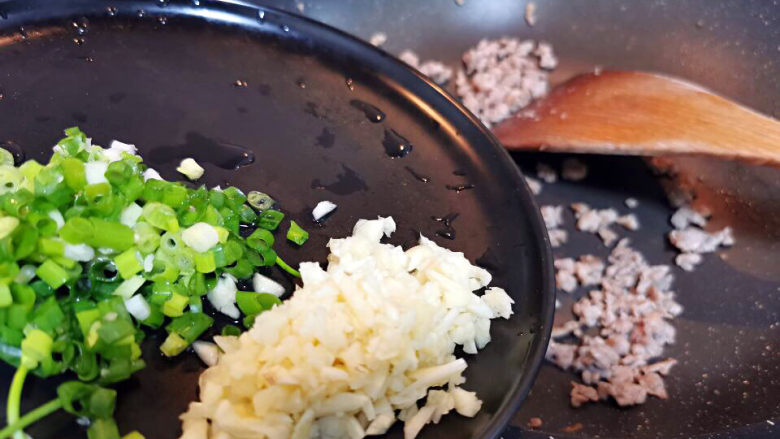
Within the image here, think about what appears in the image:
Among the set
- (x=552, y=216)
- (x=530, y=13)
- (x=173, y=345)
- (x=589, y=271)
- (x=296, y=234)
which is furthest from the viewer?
(x=530, y=13)

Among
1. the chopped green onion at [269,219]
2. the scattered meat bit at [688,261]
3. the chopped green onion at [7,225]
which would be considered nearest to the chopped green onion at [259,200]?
the chopped green onion at [269,219]

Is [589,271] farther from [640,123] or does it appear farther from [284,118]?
[284,118]

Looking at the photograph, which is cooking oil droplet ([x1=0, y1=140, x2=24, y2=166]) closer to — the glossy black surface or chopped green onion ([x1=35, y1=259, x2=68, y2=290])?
chopped green onion ([x1=35, y1=259, x2=68, y2=290])

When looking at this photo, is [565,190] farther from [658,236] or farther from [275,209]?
[275,209]

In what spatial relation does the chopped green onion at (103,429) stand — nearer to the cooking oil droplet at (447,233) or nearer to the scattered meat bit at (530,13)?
the cooking oil droplet at (447,233)

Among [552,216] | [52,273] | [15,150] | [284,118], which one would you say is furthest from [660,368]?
[15,150]

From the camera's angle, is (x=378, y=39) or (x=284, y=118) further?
(x=378, y=39)

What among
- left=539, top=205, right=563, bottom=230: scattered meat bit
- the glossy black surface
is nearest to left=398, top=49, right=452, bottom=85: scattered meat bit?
the glossy black surface
